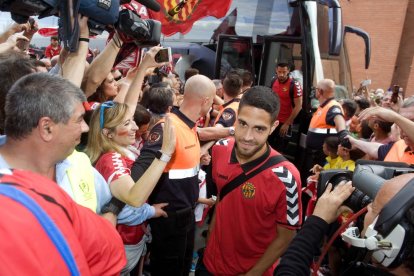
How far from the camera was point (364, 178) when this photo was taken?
140 centimetres

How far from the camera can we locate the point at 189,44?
801 centimetres

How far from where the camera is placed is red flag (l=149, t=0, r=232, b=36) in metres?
6.32

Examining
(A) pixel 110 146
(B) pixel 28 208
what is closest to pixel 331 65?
(A) pixel 110 146

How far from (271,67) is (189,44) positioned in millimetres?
2112

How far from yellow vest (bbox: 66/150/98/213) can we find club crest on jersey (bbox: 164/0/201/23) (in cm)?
503

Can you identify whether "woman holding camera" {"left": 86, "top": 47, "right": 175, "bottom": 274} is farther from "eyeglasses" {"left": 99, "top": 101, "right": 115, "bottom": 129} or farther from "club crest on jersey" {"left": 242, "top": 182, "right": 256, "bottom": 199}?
"club crest on jersey" {"left": 242, "top": 182, "right": 256, "bottom": 199}

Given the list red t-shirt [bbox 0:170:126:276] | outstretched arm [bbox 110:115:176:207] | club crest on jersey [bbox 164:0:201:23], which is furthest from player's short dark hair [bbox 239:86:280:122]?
club crest on jersey [bbox 164:0:201:23]

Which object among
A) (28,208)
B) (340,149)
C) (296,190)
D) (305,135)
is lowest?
(305,135)

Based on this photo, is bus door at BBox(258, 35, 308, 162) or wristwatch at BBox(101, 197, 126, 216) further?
bus door at BBox(258, 35, 308, 162)

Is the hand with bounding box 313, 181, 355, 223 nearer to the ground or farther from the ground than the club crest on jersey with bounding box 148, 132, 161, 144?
farther from the ground

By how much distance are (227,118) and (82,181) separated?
2921mm

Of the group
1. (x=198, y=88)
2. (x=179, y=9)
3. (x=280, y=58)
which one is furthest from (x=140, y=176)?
(x=280, y=58)

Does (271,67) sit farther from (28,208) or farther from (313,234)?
(28,208)

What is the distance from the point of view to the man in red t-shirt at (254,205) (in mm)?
2119
